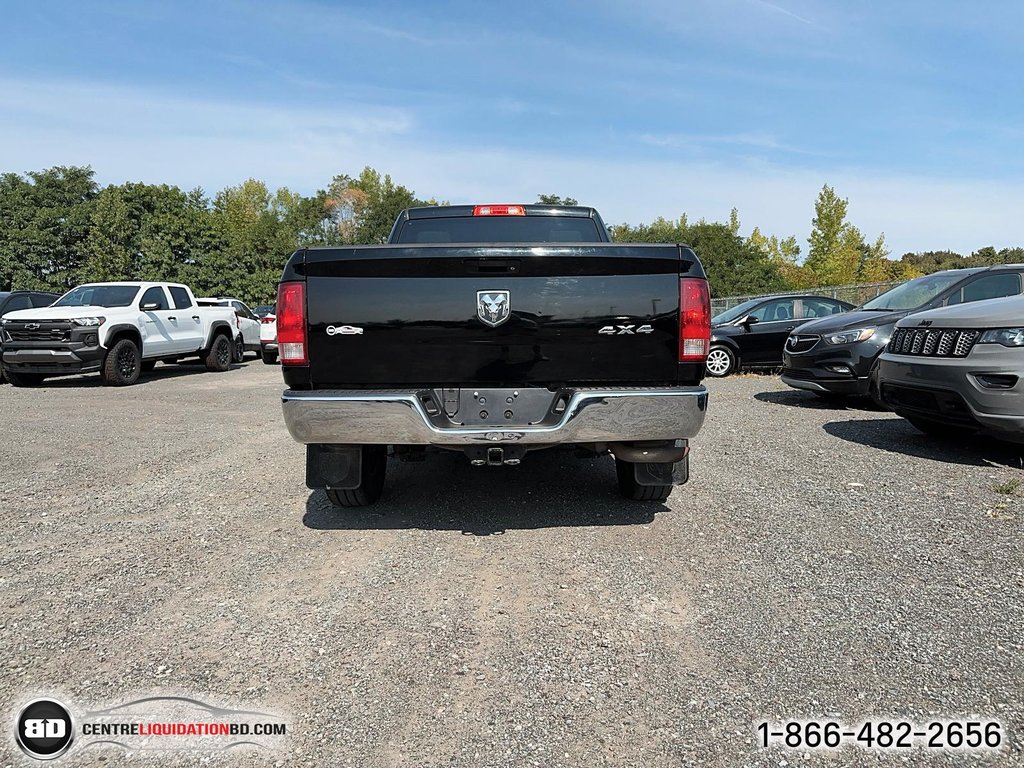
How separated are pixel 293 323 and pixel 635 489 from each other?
2.32 m

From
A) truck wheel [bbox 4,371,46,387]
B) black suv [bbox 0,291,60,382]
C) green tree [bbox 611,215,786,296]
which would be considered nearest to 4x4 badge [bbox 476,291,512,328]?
truck wheel [bbox 4,371,46,387]

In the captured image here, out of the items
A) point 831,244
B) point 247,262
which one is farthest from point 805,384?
point 247,262

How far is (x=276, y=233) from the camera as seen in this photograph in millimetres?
44969

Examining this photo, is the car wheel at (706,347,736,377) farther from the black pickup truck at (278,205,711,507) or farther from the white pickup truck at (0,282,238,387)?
the white pickup truck at (0,282,238,387)

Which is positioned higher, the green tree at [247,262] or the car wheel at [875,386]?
the green tree at [247,262]

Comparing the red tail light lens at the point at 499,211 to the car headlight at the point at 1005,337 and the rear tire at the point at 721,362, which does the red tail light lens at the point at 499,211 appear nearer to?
the car headlight at the point at 1005,337

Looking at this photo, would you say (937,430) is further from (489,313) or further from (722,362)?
(722,362)

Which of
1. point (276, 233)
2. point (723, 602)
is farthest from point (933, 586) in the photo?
point (276, 233)

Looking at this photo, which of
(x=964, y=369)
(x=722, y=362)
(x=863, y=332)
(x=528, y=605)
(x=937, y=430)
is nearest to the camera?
(x=528, y=605)

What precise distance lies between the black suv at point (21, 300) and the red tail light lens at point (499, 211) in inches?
461

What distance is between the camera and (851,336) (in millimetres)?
7875

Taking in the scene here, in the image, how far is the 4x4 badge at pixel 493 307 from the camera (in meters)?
3.30

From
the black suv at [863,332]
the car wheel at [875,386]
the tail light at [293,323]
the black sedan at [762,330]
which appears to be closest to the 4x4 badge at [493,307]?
the tail light at [293,323]

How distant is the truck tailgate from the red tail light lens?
1775 mm
